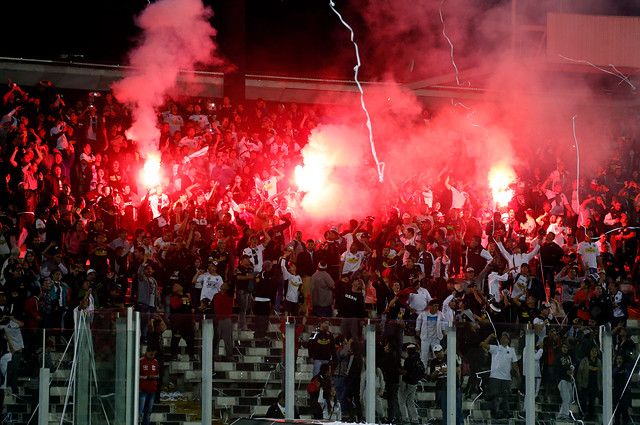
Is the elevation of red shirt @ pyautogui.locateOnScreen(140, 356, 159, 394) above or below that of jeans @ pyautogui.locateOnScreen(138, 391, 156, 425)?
above

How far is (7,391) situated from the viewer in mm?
10414

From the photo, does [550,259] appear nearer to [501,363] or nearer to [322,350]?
[501,363]

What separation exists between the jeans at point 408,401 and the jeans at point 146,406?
2720 mm

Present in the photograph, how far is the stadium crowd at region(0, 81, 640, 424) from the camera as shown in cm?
1096

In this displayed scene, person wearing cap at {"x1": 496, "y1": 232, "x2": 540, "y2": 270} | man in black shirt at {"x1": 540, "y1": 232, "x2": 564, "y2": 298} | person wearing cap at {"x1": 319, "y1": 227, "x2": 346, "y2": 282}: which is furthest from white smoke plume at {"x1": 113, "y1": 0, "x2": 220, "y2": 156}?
man in black shirt at {"x1": 540, "y1": 232, "x2": 564, "y2": 298}

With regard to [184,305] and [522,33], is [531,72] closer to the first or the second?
[522,33]

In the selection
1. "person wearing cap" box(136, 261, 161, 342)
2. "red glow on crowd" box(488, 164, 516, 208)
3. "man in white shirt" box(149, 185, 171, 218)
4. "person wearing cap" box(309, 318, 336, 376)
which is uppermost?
"red glow on crowd" box(488, 164, 516, 208)

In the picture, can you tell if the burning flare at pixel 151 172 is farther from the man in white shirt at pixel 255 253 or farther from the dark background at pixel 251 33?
the dark background at pixel 251 33

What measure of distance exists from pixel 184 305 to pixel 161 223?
2.63 meters

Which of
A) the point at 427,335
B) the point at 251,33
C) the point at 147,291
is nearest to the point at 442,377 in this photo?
the point at 427,335

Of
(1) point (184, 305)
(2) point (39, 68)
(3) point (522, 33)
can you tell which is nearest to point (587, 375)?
(1) point (184, 305)

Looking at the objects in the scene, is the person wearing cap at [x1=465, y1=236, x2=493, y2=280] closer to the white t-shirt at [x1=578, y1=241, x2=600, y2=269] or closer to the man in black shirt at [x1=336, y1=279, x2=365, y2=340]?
the white t-shirt at [x1=578, y1=241, x2=600, y2=269]

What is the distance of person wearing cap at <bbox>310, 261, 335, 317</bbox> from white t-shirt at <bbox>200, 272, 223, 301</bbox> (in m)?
1.28

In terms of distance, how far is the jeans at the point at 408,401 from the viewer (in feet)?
35.3
